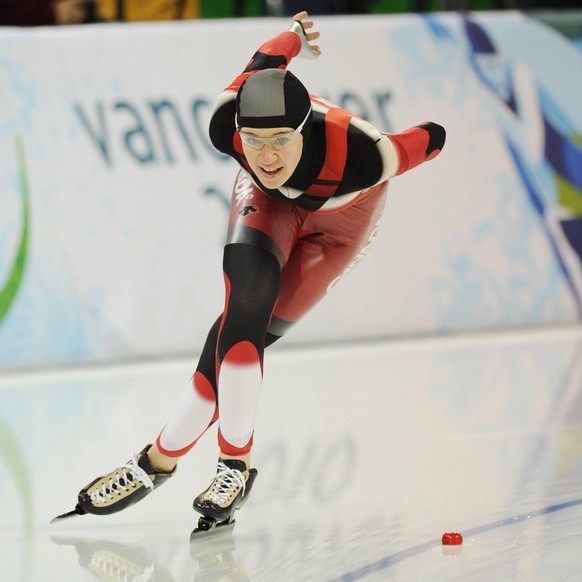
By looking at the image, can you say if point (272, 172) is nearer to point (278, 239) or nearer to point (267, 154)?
point (267, 154)

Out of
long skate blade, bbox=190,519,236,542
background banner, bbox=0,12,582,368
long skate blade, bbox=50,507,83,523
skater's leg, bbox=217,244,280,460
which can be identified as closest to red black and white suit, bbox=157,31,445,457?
skater's leg, bbox=217,244,280,460

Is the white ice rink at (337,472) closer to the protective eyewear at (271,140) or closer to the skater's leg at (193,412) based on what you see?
the skater's leg at (193,412)

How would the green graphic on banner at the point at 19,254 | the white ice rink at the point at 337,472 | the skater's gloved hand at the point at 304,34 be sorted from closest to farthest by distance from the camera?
1. the white ice rink at the point at 337,472
2. the skater's gloved hand at the point at 304,34
3. the green graphic on banner at the point at 19,254

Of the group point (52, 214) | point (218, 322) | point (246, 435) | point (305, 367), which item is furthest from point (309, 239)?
point (52, 214)

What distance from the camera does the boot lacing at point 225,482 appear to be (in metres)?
3.10

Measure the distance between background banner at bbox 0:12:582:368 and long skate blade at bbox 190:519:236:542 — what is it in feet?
10.5

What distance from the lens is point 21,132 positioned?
612 centimetres

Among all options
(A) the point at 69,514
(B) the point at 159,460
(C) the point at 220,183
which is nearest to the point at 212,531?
(B) the point at 159,460

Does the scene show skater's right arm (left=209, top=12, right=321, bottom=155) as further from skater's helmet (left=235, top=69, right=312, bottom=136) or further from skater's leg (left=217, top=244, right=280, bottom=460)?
skater's leg (left=217, top=244, right=280, bottom=460)

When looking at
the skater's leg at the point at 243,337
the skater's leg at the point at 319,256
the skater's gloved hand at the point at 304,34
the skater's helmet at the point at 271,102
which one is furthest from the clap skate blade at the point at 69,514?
the skater's gloved hand at the point at 304,34

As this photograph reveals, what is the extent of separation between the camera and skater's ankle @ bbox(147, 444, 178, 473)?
3340 millimetres

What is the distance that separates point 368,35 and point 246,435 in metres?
4.12

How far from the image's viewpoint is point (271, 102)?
9.79 feet

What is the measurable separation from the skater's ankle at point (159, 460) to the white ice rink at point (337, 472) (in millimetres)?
142
